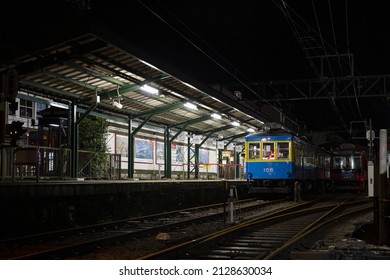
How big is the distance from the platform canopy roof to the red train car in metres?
11.0

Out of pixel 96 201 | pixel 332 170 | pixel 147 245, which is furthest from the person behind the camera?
pixel 332 170

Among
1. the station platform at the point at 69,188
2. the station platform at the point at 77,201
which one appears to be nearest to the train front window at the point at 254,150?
the station platform at the point at 77,201

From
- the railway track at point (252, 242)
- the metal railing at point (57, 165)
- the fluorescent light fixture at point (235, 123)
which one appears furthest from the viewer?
the fluorescent light fixture at point (235, 123)

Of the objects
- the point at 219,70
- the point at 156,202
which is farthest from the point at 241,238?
the point at 219,70

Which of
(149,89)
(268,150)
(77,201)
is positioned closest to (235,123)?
(268,150)

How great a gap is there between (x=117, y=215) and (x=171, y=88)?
14.2 feet

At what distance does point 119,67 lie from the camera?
43.1ft

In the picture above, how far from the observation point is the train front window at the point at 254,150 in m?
20.8

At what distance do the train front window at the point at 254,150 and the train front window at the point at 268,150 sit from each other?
26 cm

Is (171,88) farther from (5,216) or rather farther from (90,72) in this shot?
(5,216)

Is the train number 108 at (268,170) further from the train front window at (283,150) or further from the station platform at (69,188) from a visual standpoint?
the station platform at (69,188)

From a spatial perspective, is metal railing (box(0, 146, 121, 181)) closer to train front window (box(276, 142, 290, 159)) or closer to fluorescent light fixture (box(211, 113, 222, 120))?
fluorescent light fixture (box(211, 113, 222, 120))

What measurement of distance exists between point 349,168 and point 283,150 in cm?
1095

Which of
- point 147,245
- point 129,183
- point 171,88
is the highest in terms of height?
point 171,88
